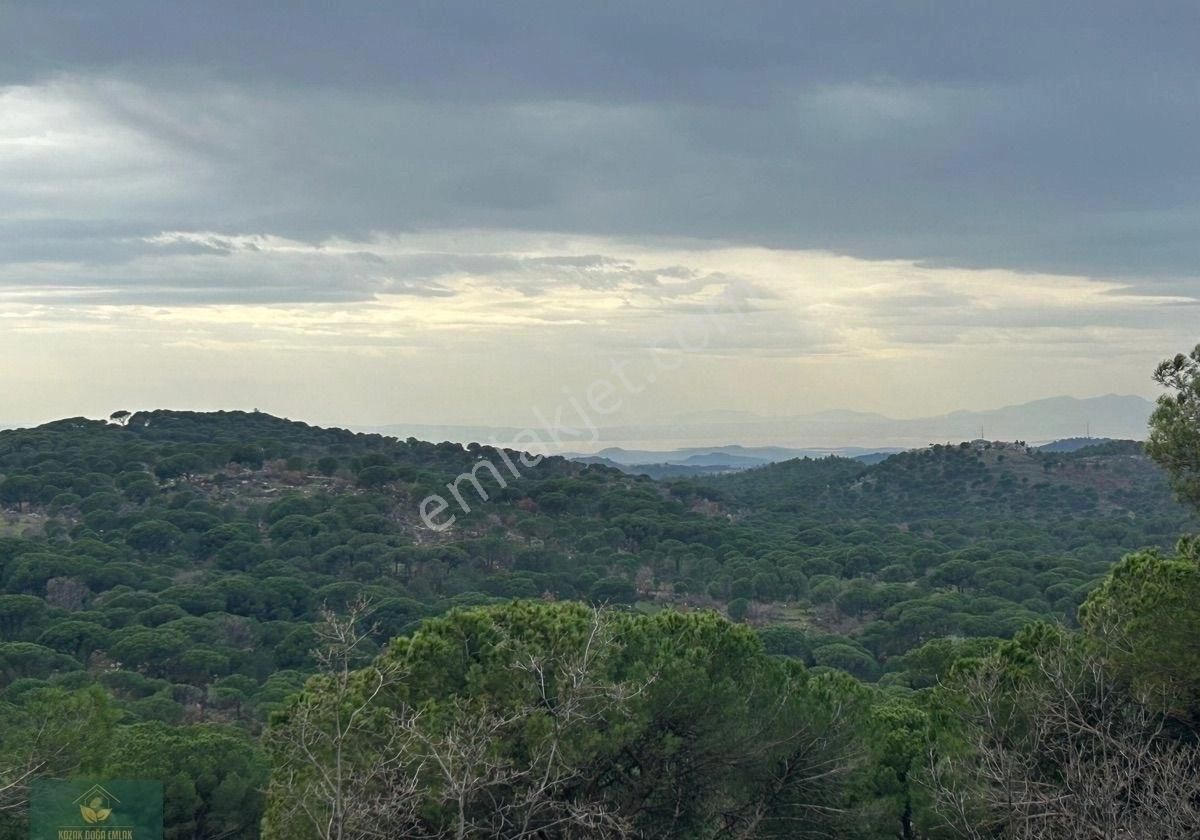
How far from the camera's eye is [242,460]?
8431 centimetres

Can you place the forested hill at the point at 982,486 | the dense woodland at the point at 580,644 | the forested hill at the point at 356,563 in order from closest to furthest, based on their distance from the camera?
the dense woodland at the point at 580,644, the forested hill at the point at 356,563, the forested hill at the point at 982,486

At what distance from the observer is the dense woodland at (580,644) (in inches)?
524

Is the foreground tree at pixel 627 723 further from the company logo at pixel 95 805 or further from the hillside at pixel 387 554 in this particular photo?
the hillside at pixel 387 554

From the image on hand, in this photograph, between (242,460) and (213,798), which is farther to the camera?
(242,460)

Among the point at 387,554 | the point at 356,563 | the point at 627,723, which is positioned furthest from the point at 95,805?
the point at 387,554

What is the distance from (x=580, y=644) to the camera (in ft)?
53.6

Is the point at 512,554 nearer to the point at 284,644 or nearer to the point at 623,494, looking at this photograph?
Result: the point at 623,494

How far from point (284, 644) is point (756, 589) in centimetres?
2741

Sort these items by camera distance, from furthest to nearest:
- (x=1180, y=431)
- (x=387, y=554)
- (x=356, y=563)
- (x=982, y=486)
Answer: (x=982, y=486) → (x=387, y=554) → (x=356, y=563) → (x=1180, y=431)

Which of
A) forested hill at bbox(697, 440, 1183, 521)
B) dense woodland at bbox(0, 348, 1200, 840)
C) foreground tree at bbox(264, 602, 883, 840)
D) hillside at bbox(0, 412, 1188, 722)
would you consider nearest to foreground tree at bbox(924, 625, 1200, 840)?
dense woodland at bbox(0, 348, 1200, 840)

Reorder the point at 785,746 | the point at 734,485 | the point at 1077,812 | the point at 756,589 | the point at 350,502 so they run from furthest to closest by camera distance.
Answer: the point at 734,485
the point at 350,502
the point at 756,589
the point at 785,746
the point at 1077,812

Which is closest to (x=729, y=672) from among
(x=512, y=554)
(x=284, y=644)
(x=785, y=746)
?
(x=785, y=746)

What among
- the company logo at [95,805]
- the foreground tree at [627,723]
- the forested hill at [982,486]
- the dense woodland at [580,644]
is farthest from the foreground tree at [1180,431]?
the forested hill at [982,486]

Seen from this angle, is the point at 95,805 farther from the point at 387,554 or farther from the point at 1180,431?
the point at 387,554
